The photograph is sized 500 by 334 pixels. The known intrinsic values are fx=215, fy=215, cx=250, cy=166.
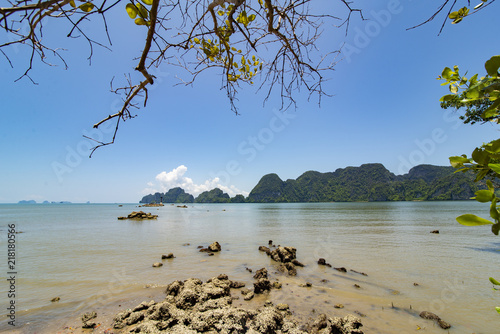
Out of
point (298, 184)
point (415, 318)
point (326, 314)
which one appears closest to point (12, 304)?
point (326, 314)

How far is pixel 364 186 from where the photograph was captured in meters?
148

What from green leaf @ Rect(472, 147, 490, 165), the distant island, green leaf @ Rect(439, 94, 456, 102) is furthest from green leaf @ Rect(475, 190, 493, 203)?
the distant island

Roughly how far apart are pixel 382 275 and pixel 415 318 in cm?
327

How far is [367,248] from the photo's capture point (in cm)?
1269

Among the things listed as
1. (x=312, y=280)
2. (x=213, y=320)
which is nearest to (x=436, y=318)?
(x=312, y=280)

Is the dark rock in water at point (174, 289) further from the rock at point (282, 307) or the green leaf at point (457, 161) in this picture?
the green leaf at point (457, 161)

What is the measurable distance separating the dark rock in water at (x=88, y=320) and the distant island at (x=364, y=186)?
120290 millimetres

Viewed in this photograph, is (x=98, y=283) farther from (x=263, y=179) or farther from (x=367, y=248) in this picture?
(x=263, y=179)

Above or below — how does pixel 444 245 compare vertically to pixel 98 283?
below

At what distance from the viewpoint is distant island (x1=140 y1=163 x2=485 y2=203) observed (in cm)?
11438

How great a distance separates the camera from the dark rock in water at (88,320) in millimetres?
4613

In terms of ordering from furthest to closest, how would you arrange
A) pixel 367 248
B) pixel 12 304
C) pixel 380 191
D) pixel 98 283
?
pixel 380 191 < pixel 367 248 < pixel 98 283 < pixel 12 304

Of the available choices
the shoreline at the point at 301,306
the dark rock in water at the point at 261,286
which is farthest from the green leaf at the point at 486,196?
the dark rock in water at the point at 261,286

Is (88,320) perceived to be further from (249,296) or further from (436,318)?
(436,318)
